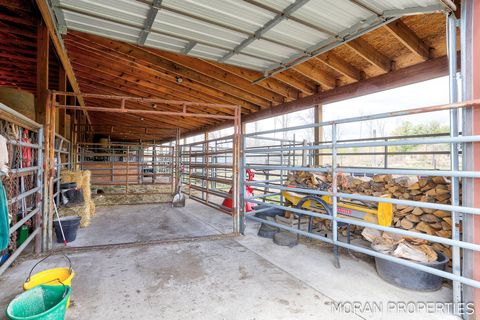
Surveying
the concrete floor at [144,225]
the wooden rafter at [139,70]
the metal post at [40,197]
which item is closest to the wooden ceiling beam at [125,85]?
the wooden rafter at [139,70]

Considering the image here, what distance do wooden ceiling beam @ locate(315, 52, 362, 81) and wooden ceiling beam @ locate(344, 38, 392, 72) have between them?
0.38 metres

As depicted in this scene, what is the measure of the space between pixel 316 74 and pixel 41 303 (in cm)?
482

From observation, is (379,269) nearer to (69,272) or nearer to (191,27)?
(69,272)

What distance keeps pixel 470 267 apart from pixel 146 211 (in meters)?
4.97

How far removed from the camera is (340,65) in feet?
13.6

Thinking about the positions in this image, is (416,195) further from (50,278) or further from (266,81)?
(266,81)

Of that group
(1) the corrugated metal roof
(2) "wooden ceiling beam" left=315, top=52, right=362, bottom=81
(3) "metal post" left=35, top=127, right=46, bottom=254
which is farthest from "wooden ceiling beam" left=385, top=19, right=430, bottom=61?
(3) "metal post" left=35, top=127, right=46, bottom=254

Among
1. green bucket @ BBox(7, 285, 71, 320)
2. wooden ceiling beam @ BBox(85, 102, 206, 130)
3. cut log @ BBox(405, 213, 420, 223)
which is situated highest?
wooden ceiling beam @ BBox(85, 102, 206, 130)

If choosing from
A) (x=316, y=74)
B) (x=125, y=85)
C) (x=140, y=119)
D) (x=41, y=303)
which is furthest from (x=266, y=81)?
(x=140, y=119)

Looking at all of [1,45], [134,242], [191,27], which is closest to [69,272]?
[134,242]

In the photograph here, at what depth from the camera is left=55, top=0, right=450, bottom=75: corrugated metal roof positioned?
232 centimetres

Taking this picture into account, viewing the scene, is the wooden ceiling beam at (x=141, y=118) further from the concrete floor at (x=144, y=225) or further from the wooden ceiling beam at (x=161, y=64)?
the concrete floor at (x=144, y=225)

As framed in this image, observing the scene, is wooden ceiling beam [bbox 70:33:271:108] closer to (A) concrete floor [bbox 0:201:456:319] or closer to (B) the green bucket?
(A) concrete floor [bbox 0:201:456:319]

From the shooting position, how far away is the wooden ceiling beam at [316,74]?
4391 millimetres
